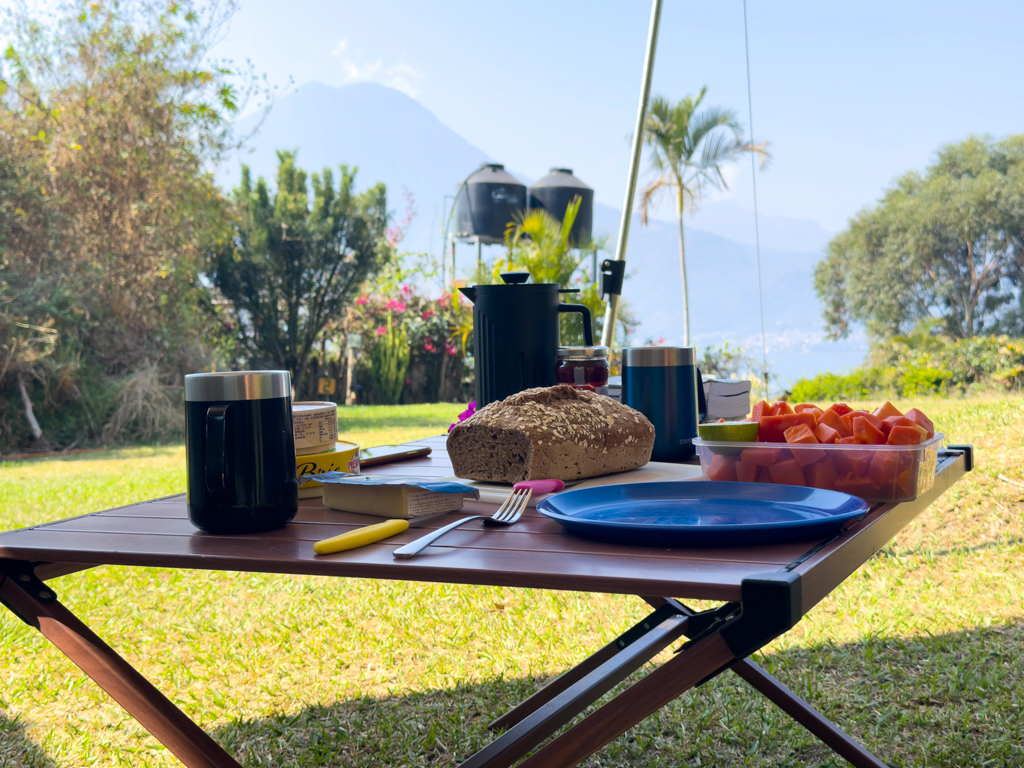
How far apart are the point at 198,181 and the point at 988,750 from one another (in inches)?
359

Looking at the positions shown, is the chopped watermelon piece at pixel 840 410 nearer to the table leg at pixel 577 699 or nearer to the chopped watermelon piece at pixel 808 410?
the chopped watermelon piece at pixel 808 410

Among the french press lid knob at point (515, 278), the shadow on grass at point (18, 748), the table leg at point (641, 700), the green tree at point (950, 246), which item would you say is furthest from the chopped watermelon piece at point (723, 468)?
the green tree at point (950, 246)

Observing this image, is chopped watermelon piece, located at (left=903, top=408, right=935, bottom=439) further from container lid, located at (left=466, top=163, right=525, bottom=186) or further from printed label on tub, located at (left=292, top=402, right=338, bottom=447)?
container lid, located at (left=466, top=163, right=525, bottom=186)

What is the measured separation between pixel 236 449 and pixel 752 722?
5.48 feet

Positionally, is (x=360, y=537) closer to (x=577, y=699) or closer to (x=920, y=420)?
(x=577, y=699)

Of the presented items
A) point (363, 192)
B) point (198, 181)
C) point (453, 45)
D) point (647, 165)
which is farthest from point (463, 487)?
point (453, 45)

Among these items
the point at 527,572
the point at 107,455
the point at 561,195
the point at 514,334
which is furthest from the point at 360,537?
the point at 561,195

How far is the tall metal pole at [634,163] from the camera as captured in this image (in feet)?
9.06

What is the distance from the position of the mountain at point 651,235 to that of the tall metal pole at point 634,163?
4.21 m

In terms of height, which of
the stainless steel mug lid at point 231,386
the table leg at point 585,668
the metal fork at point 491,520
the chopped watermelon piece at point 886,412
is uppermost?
the stainless steel mug lid at point 231,386

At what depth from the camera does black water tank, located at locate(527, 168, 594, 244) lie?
1314 cm

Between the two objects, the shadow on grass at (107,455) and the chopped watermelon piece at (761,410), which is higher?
the chopped watermelon piece at (761,410)

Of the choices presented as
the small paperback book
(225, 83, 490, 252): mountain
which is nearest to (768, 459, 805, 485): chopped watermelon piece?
the small paperback book

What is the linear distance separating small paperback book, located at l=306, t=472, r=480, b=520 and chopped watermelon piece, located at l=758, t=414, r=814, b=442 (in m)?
0.41
